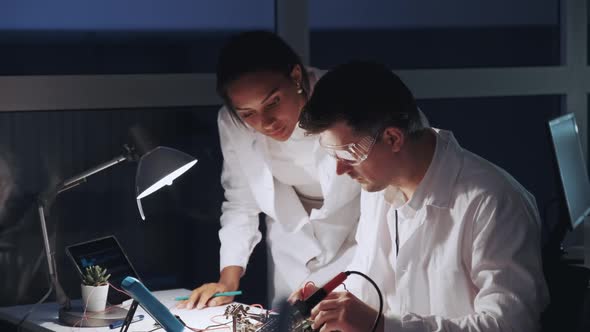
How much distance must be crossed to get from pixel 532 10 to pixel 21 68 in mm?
2413

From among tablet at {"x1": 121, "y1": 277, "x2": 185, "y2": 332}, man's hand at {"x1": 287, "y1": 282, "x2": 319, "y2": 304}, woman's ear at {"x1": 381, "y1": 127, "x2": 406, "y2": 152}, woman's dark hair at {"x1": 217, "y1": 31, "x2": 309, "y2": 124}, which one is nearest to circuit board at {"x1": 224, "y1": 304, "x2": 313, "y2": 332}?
man's hand at {"x1": 287, "y1": 282, "x2": 319, "y2": 304}

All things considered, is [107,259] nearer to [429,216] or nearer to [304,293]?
[304,293]

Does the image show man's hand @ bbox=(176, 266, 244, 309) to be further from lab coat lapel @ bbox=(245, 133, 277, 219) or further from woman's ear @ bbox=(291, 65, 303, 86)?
woman's ear @ bbox=(291, 65, 303, 86)

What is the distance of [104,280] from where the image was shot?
97.0 inches

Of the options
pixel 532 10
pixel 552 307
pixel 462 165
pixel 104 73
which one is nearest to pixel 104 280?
pixel 104 73

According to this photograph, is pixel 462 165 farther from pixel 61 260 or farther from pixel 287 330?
pixel 61 260

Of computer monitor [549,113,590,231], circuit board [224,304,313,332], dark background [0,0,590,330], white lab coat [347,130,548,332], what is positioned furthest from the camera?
dark background [0,0,590,330]

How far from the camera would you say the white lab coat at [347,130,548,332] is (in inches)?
70.8

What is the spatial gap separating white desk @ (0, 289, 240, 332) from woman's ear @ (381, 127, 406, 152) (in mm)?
736

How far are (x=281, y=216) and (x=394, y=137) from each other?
0.98m

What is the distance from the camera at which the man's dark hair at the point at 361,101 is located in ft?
6.49

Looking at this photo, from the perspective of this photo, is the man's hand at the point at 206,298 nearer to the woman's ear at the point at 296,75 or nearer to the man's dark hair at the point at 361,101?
the woman's ear at the point at 296,75

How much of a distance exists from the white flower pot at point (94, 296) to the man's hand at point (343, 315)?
837 mm

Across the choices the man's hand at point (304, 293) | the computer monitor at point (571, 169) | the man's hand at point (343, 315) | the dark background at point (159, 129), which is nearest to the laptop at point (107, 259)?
the dark background at point (159, 129)
